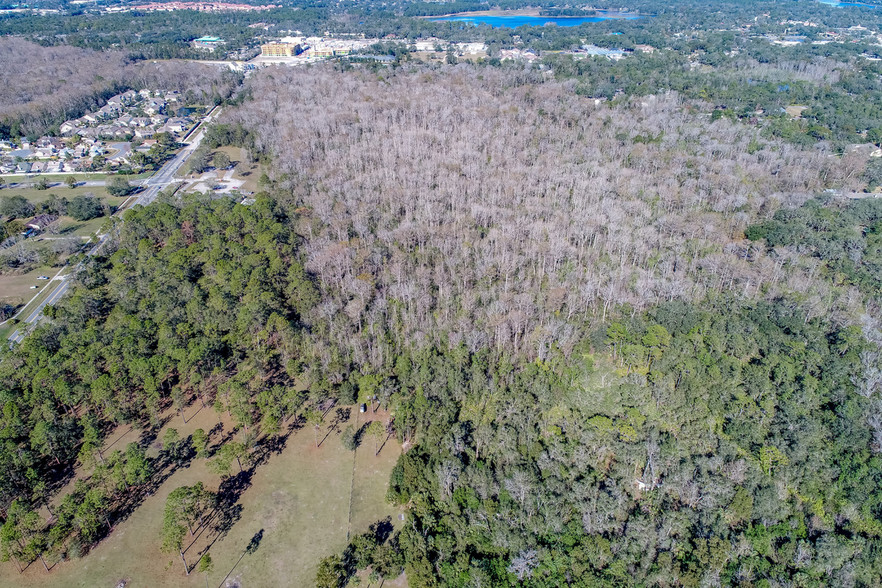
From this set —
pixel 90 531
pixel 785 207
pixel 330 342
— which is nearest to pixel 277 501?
pixel 90 531

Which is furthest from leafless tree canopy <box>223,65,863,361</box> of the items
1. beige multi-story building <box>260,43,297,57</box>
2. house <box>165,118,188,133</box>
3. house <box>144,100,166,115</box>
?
beige multi-story building <box>260,43,297,57</box>

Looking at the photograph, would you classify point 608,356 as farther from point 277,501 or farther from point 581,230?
point 277,501

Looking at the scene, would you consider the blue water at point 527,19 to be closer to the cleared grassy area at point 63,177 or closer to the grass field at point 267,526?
the cleared grassy area at point 63,177

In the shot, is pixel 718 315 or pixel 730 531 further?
pixel 718 315

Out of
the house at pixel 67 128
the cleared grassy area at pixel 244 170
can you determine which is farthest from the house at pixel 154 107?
the cleared grassy area at pixel 244 170

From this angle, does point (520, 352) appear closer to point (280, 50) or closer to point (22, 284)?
point (22, 284)

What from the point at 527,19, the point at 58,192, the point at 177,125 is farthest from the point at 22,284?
the point at 527,19
